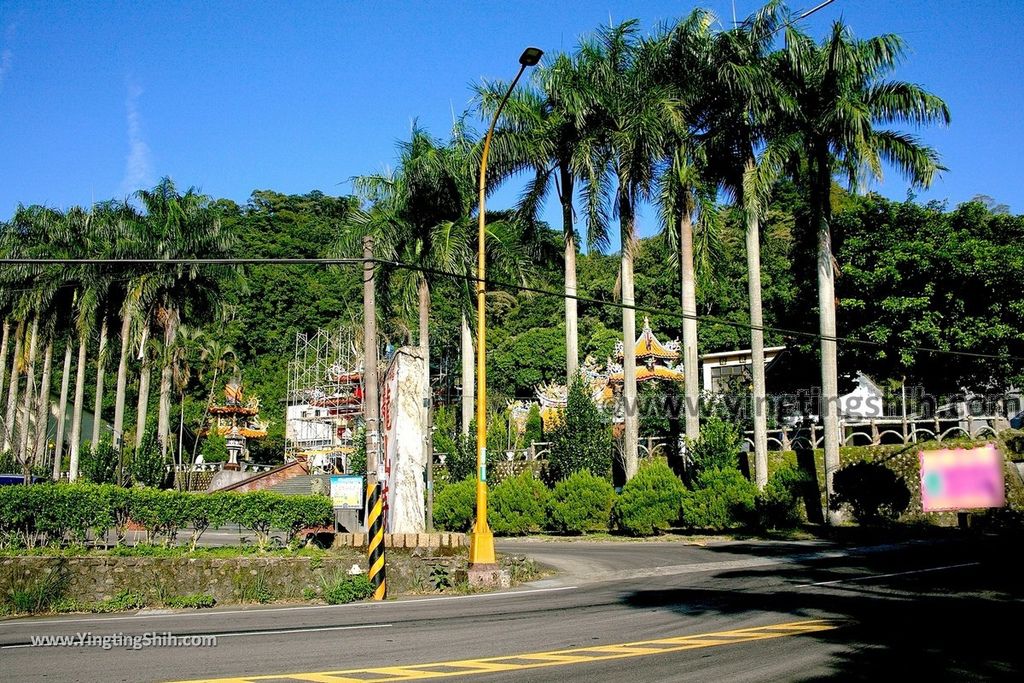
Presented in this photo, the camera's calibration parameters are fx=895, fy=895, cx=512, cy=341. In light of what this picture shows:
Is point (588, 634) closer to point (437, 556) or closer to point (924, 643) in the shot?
point (924, 643)

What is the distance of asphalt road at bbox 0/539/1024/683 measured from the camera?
956 cm

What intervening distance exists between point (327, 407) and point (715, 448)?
4122cm

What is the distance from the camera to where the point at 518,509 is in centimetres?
3047

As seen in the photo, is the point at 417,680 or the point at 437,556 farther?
the point at 437,556

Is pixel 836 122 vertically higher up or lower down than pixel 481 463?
higher up

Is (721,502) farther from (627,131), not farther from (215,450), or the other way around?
(215,450)

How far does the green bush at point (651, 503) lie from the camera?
28.6 meters

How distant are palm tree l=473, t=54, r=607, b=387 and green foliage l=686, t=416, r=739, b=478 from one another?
544cm

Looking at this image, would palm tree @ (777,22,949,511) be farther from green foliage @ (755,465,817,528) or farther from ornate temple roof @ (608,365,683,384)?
ornate temple roof @ (608,365,683,384)

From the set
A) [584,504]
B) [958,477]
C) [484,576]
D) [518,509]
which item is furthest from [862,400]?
[484,576]

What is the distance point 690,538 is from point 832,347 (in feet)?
28.5

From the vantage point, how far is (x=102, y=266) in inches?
1845

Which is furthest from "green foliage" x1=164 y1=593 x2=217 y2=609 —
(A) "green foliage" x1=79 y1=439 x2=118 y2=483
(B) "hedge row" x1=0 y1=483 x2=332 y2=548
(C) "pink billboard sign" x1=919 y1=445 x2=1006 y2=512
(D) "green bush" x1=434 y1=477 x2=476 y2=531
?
(A) "green foliage" x1=79 y1=439 x2=118 y2=483

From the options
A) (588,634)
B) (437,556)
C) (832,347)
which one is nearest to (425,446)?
(437,556)
